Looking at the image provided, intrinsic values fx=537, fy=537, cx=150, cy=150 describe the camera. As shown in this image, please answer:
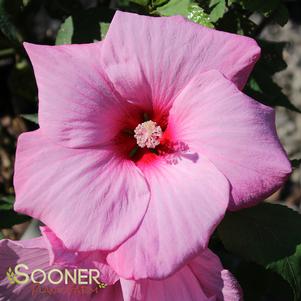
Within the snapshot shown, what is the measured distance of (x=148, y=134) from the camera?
3.22 feet

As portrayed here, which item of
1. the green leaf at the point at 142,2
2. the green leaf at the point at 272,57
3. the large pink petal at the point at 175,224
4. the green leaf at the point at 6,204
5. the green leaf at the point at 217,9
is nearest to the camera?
the large pink petal at the point at 175,224

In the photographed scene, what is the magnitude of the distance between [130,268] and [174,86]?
32 cm

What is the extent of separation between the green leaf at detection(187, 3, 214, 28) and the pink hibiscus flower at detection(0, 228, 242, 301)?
1.38ft

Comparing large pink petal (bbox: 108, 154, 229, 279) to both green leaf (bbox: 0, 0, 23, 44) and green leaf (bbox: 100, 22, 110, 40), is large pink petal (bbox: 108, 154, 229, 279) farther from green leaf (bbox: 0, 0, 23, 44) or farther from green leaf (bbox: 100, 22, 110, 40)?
green leaf (bbox: 0, 0, 23, 44)

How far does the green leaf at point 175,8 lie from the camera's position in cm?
105

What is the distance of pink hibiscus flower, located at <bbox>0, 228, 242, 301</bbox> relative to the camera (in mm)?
871

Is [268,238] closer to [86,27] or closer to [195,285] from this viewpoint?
[195,285]

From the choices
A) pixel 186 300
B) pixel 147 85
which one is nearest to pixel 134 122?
pixel 147 85

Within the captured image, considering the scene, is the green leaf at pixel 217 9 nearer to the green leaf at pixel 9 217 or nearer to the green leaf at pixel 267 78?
the green leaf at pixel 267 78

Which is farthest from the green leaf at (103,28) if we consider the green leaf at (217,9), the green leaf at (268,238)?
the green leaf at (268,238)

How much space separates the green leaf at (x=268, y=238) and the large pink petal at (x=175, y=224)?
0.67 feet

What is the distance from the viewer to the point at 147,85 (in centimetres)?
94

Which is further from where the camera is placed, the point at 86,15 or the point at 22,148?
the point at 86,15

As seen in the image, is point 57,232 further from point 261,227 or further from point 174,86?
point 261,227
